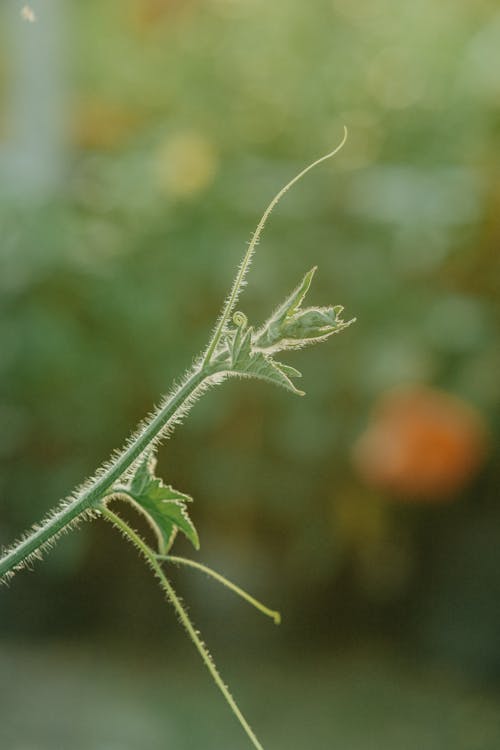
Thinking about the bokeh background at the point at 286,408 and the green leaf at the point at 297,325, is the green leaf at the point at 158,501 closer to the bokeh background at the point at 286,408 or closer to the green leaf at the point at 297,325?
the green leaf at the point at 297,325

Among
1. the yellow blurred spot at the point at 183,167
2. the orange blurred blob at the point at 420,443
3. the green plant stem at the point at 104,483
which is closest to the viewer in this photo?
the green plant stem at the point at 104,483

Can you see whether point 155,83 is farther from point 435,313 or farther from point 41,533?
point 41,533

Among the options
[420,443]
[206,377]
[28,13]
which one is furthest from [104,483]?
[420,443]

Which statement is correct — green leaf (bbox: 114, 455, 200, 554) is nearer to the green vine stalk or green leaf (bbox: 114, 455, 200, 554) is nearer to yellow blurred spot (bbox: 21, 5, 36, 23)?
the green vine stalk

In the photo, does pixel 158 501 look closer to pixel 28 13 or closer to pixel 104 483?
pixel 104 483

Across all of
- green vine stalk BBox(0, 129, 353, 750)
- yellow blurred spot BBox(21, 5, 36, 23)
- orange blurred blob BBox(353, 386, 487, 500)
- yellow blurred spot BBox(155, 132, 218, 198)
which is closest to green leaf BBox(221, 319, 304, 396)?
green vine stalk BBox(0, 129, 353, 750)

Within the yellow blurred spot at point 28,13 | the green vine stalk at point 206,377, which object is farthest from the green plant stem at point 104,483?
the yellow blurred spot at point 28,13

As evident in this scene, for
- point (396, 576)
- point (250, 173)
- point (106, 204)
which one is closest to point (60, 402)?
point (106, 204)
